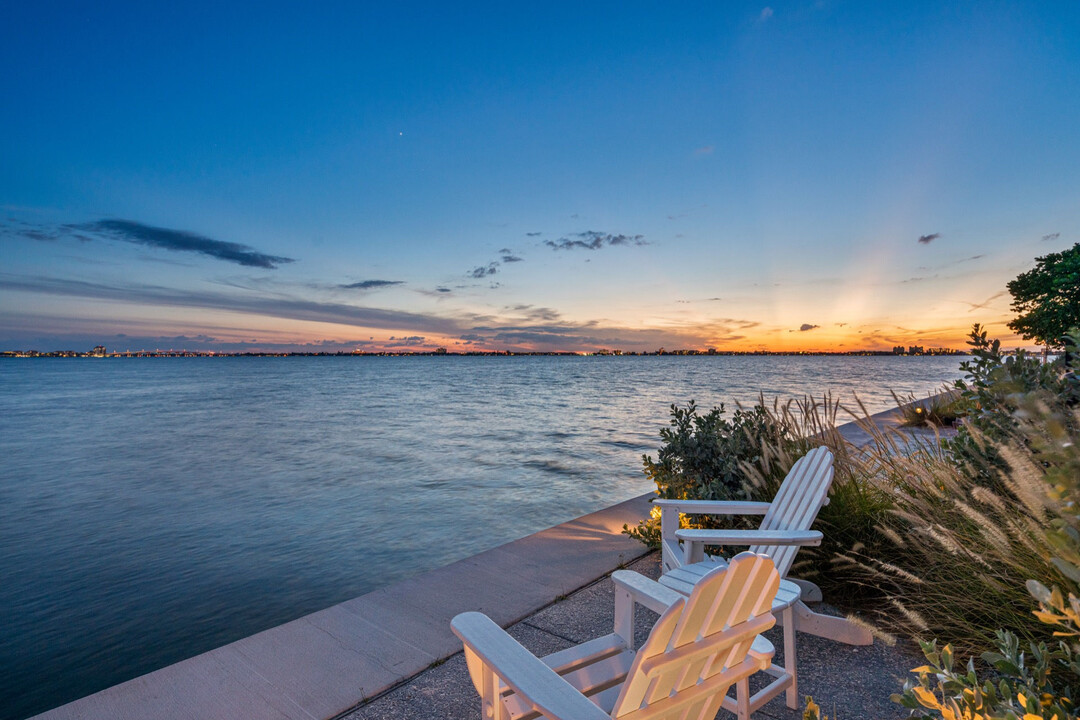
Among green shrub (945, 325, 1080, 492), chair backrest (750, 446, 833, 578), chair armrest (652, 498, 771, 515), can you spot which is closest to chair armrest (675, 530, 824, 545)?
chair backrest (750, 446, 833, 578)

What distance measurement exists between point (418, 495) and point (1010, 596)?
9.14m

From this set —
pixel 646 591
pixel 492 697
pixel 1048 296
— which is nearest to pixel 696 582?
pixel 646 591

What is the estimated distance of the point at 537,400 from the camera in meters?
30.5

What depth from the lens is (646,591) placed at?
6.88 ft

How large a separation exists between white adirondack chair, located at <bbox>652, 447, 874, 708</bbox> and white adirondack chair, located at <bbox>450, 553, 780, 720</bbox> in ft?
2.36

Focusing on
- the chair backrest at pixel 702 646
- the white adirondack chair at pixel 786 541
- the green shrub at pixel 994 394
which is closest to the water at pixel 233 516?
the white adirondack chair at pixel 786 541

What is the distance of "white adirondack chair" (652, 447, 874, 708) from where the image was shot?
2672mm

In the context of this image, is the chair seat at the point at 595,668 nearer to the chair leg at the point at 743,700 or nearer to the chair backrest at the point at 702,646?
the chair backrest at the point at 702,646

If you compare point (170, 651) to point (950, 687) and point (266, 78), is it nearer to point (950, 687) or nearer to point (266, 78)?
point (950, 687)

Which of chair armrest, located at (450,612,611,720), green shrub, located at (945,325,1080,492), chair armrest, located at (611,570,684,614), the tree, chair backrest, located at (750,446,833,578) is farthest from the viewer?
the tree

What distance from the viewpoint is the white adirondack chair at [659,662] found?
1.46 metres

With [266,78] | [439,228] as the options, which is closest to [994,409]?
[266,78]

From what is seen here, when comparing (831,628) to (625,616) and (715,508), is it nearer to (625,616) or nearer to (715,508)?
(715,508)

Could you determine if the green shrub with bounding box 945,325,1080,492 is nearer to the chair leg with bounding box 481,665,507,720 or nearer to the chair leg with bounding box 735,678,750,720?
the chair leg with bounding box 735,678,750,720
